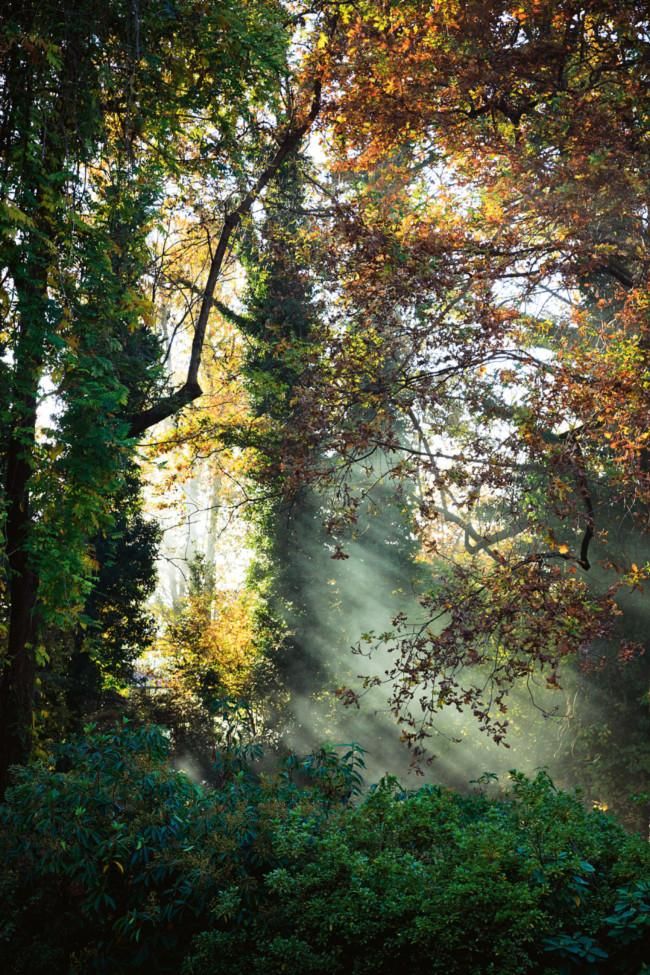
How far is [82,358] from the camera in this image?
6.74 metres

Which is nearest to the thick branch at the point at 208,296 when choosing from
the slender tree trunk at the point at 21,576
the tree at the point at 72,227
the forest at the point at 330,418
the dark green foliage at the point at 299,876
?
the forest at the point at 330,418

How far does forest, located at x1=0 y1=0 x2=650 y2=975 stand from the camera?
3912mm

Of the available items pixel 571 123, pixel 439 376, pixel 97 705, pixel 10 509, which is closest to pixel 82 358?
pixel 10 509

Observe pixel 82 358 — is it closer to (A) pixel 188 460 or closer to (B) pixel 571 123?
(B) pixel 571 123

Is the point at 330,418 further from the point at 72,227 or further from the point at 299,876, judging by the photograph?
the point at 299,876

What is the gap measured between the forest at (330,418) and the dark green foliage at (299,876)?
2cm

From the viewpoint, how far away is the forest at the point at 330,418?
391 cm

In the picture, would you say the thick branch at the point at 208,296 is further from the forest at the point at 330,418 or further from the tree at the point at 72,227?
the tree at the point at 72,227

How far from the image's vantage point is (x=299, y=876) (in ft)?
13.1

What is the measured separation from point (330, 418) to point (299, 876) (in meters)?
5.11

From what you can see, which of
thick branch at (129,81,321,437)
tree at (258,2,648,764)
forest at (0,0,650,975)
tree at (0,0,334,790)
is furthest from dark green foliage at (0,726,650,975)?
thick branch at (129,81,321,437)

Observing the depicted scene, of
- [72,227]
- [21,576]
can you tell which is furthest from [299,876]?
[72,227]

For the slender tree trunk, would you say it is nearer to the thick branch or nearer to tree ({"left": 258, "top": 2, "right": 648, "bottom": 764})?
the thick branch

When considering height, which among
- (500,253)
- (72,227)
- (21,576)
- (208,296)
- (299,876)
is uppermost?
(208,296)
